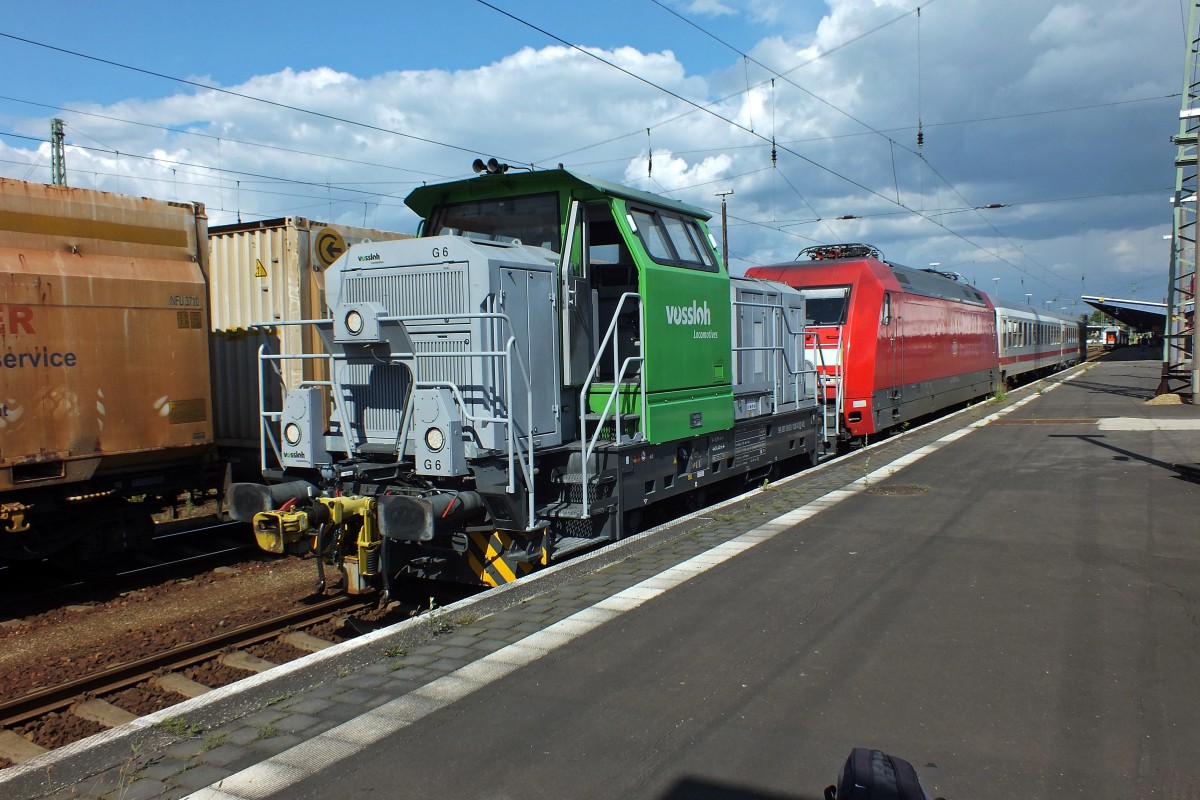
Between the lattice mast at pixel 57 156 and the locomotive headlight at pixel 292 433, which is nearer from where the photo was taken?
the locomotive headlight at pixel 292 433

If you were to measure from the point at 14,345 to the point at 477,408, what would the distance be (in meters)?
4.39

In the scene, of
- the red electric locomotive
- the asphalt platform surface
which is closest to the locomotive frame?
the asphalt platform surface

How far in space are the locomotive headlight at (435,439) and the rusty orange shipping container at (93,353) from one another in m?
4.10

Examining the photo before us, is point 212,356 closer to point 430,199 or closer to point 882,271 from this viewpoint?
point 430,199

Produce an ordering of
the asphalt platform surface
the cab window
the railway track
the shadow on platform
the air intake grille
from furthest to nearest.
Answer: the cab window, the air intake grille, the railway track, the asphalt platform surface, the shadow on platform

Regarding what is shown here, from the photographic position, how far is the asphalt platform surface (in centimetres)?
359

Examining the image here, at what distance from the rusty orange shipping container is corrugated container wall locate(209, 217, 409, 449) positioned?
104 centimetres

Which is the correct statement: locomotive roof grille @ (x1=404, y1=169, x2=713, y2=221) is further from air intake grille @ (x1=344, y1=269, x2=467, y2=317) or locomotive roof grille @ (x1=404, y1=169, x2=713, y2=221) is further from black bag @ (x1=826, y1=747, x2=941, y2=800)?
black bag @ (x1=826, y1=747, x2=941, y2=800)

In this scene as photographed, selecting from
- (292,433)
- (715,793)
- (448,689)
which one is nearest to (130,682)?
(292,433)

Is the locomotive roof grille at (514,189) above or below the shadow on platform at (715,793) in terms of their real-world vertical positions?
above

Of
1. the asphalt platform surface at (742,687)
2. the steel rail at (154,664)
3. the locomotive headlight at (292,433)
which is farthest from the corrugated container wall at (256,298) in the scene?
the asphalt platform surface at (742,687)

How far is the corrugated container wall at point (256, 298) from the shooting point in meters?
10.2

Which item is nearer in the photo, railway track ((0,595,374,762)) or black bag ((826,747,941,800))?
black bag ((826,747,941,800))

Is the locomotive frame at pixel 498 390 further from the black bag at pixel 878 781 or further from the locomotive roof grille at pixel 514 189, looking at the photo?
the black bag at pixel 878 781
